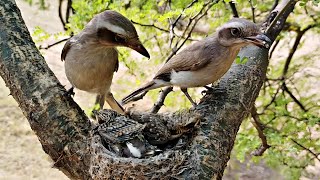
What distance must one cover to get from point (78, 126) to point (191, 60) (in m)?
0.64

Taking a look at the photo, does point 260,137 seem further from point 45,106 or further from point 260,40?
point 45,106

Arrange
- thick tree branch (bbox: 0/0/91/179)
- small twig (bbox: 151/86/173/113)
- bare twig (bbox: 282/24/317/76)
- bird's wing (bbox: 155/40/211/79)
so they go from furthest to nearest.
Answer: bare twig (bbox: 282/24/317/76), small twig (bbox: 151/86/173/113), bird's wing (bbox: 155/40/211/79), thick tree branch (bbox: 0/0/91/179)

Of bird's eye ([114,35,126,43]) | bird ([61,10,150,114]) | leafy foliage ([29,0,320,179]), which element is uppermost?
bird's eye ([114,35,126,43])

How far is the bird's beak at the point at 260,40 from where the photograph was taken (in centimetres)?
182

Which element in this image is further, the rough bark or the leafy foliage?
the leafy foliage

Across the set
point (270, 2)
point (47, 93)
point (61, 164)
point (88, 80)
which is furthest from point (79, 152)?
point (270, 2)

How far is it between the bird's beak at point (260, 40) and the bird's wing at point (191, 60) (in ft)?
0.82

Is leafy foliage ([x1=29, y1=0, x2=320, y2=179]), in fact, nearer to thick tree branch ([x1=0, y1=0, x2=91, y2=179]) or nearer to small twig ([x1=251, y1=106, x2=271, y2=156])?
small twig ([x1=251, y1=106, x2=271, y2=156])

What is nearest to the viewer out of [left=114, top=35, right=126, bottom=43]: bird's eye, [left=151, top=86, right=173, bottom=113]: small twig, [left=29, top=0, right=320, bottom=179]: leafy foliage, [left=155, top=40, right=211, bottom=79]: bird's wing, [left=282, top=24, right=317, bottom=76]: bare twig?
[left=114, top=35, right=126, bottom=43]: bird's eye

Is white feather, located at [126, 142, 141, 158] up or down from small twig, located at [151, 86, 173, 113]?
up

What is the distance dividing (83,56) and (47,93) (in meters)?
0.46

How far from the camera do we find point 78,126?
171 cm

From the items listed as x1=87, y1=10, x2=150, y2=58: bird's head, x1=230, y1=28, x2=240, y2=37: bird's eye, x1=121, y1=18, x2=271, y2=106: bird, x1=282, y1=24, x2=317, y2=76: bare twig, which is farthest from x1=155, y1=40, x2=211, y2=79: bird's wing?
x1=282, y1=24, x2=317, y2=76: bare twig

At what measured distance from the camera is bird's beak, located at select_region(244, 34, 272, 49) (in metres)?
1.82
